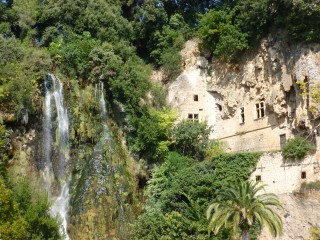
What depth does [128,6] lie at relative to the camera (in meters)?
42.9

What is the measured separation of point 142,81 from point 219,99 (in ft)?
24.7

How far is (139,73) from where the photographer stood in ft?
117

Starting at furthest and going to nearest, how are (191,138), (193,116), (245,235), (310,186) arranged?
1. (193,116)
2. (191,138)
3. (310,186)
4. (245,235)

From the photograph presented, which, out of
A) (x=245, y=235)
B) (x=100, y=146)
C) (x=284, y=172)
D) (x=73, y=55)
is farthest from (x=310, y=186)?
(x=73, y=55)

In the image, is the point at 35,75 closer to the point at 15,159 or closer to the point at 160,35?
the point at 15,159

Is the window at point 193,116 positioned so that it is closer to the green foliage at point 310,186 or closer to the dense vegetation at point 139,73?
the dense vegetation at point 139,73

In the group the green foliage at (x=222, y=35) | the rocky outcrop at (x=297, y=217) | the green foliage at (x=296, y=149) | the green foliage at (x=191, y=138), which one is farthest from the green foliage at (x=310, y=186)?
the green foliage at (x=222, y=35)

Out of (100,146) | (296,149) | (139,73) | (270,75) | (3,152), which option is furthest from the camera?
(139,73)

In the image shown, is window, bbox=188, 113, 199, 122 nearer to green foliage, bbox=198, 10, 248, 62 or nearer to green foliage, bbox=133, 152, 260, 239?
green foliage, bbox=198, 10, 248, 62

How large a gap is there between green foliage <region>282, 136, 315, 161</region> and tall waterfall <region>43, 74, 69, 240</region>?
14.8m

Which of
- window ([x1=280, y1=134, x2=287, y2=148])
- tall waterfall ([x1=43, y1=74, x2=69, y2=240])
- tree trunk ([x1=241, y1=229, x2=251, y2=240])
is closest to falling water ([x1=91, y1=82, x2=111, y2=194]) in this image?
tall waterfall ([x1=43, y1=74, x2=69, y2=240])

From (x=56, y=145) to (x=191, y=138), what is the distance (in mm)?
10290

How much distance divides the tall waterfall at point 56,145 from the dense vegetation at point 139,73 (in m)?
0.59

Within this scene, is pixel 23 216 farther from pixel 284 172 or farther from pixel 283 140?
pixel 283 140
